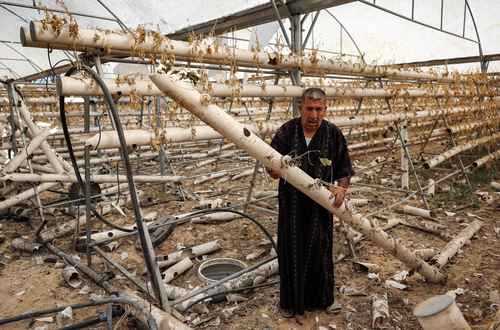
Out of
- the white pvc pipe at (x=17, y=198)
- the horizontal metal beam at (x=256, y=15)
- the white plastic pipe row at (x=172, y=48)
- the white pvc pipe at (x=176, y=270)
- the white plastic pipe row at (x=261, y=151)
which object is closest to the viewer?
the white plastic pipe row at (x=261, y=151)

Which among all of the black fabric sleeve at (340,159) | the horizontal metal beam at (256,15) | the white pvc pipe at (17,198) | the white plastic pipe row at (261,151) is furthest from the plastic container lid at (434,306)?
the white pvc pipe at (17,198)

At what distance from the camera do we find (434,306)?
2.16 metres

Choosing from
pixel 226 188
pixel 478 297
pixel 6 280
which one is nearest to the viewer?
pixel 478 297

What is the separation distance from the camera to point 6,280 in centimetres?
359

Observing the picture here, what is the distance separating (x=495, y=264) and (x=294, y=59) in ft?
10.5

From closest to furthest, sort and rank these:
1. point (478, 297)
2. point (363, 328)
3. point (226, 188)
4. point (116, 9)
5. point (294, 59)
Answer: point (363, 328) → point (478, 297) → point (294, 59) → point (116, 9) → point (226, 188)

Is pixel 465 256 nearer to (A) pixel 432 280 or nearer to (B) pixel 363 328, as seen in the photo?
(A) pixel 432 280

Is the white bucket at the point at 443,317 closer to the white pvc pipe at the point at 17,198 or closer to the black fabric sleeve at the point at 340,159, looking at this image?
the black fabric sleeve at the point at 340,159

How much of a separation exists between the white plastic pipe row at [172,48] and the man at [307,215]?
1.12m

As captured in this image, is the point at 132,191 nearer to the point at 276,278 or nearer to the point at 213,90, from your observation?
the point at 213,90

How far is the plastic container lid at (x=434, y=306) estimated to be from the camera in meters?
2.11

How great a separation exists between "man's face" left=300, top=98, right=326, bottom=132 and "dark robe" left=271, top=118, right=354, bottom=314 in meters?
0.07

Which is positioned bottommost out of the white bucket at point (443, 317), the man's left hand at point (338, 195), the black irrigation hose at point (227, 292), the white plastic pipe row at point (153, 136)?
the black irrigation hose at point (227, 292)

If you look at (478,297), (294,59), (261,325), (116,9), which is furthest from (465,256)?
(116,9)
